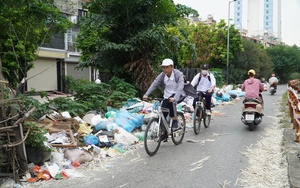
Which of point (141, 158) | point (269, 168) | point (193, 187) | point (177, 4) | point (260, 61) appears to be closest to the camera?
point (193, 187)

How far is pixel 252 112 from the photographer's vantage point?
9281 mm

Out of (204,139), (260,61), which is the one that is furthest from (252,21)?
(204,139)

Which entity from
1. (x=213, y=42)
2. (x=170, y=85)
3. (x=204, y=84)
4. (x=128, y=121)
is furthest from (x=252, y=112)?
(x=213, y=42)

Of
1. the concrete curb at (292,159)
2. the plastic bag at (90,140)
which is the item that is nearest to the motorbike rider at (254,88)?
the concrete curb at (292,159)

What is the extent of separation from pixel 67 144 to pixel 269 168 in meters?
3.76

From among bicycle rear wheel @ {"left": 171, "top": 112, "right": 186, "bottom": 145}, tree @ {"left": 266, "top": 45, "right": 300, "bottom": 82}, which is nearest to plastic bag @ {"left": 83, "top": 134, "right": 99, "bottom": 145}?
bicycle rear wheel @ {"left": 171, "top": 112, "right": 186, "bottom": 145}

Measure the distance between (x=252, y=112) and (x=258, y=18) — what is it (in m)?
94.6

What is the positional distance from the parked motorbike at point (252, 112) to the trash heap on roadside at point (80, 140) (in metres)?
2.78

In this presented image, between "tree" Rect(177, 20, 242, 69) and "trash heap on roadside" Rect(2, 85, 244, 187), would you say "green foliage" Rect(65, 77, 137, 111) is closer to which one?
"trash heap on roadside" Rect(2, 85, 244, 187)

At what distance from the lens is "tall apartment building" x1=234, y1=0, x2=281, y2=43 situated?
92812mm

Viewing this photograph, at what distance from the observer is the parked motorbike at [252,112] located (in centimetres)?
927

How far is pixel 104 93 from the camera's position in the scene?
40.7 feet

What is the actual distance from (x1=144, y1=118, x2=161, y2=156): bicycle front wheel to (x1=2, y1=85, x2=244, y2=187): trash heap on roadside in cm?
79

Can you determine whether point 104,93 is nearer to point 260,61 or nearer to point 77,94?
point 77,94
